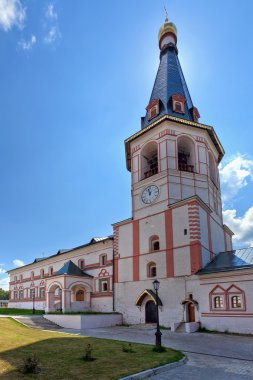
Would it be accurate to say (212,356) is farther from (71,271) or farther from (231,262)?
(71,271)

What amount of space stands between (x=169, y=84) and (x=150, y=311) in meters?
22.1

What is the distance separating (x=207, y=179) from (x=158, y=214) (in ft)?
18.3

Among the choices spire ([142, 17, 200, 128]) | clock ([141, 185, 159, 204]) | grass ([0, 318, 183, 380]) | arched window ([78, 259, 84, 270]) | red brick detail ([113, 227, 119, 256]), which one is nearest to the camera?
grass ([0, 318, 183, 380])

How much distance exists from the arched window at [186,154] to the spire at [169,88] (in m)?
2.45

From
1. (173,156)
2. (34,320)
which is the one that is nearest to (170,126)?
(173,156)

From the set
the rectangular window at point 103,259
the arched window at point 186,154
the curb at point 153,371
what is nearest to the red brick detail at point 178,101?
the arched window at point 186,154

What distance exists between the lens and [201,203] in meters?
26.1

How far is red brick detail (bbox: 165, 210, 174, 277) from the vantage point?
25339 millimetres

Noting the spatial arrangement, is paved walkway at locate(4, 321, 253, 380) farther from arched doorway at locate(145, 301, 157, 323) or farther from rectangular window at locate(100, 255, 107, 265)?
rectangular window at locate(100, 255, 107, 265)

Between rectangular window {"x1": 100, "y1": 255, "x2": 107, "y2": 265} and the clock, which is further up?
the clock

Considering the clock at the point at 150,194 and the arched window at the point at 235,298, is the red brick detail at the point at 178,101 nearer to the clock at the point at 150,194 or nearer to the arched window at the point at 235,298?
the clock at the point at 150,194

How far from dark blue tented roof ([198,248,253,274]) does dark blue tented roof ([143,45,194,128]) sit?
44.0 ft

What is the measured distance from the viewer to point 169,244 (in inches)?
1029

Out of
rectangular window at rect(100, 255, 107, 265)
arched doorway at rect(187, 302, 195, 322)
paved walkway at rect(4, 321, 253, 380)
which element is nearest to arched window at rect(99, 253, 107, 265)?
rectangular window at rect(100, 255, 107, 265)
